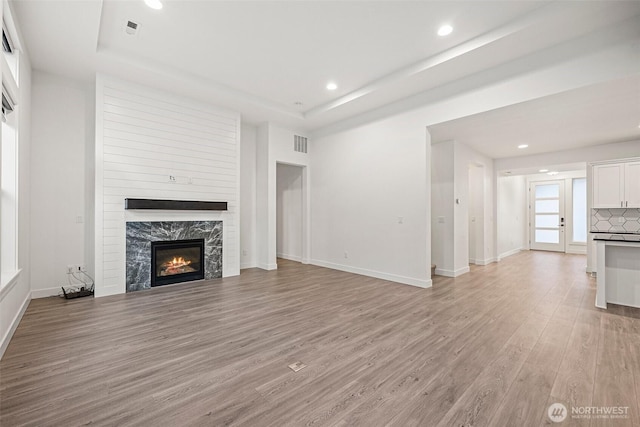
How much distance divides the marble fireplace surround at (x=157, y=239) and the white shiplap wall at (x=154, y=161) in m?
0.09

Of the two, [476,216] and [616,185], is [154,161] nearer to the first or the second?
[476,216]

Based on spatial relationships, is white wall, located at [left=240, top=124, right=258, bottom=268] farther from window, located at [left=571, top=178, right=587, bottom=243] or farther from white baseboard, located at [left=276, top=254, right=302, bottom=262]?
window, located at [left=571, top=178, right=587, bottom=243]

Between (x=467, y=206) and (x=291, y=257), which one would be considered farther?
(x=291, y=257)

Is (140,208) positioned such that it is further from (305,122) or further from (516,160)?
(516,160)

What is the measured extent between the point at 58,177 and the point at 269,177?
3.46 m

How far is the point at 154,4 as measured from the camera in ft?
9.59

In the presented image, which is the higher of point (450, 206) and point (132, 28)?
point (132, 28)

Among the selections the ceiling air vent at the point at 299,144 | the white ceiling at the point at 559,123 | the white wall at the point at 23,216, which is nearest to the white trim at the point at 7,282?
the white wall at the point at 23,216

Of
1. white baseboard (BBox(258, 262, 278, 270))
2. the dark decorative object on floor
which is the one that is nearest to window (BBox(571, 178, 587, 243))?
white baseboard (BBox(258, 262, 278, 270))

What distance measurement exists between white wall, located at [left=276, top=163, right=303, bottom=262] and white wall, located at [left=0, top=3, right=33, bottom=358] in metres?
4.77

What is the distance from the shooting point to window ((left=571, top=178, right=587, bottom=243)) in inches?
344

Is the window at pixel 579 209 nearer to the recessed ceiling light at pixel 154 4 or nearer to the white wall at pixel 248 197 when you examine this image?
the white wall at pixel 248 197

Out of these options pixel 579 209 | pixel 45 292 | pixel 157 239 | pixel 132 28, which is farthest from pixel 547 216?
pixel 45 292

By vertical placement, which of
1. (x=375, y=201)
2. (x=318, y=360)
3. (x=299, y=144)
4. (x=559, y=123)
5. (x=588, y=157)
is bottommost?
(x=318, y=360)
